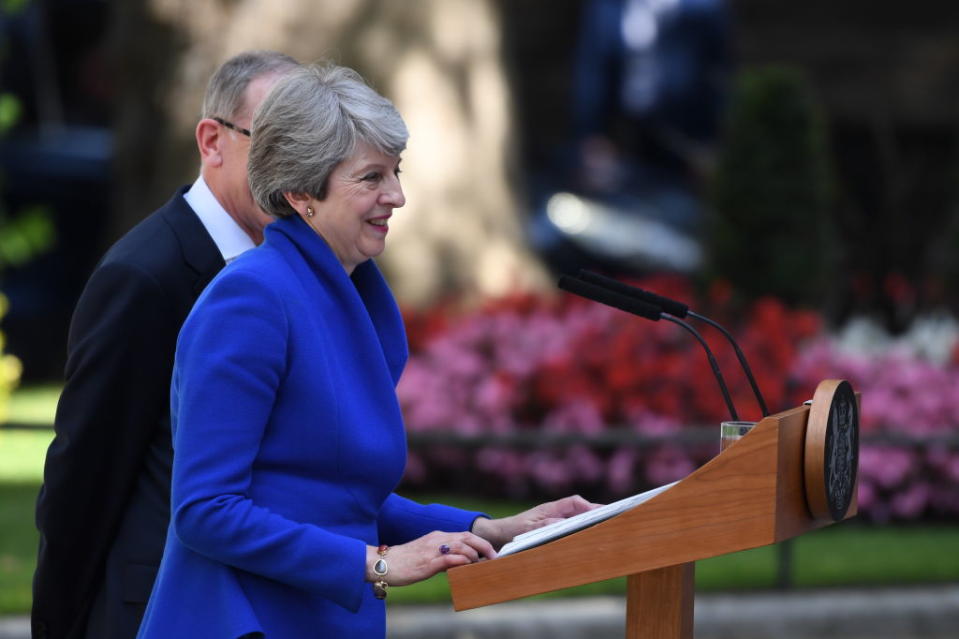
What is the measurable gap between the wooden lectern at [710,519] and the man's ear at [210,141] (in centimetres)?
117

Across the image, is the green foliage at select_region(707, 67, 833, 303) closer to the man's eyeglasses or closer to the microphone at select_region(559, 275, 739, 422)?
the man's eyeglasses

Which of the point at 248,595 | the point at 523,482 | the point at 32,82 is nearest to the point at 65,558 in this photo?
the point at 248,595

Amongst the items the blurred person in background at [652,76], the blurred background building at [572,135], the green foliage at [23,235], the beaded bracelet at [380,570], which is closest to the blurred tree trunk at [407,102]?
the blurred background building at [572,135]

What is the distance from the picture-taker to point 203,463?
269 centimetres

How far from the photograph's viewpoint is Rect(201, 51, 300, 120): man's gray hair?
3.47 meters

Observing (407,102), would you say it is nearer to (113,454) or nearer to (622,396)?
(622,396)

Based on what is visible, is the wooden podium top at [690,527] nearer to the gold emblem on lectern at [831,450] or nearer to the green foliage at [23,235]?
the gold emblem on lectern at [831,450]

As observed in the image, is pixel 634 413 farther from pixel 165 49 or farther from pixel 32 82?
pixel 32 82

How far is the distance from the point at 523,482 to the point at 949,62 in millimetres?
9160

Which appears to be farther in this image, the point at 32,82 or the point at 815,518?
the point at 32,82

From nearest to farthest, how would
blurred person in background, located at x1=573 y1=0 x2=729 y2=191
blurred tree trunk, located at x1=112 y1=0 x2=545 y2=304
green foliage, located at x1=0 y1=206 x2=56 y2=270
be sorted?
1. green foliage, located at x1=0 y1=206 x2=56 y2=270
2. blurred tree trunk, located at x1=112 y1=0 x2=545 y2=304
3. blurred person in background, located at x1=573 y1=0 x2=729 y2=191

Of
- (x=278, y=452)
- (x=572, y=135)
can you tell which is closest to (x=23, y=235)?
(x=278, y=452)

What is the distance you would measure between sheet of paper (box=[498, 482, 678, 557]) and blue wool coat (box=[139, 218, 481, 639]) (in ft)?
0.87

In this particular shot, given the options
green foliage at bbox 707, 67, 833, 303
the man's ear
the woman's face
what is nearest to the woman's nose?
the woman's face
